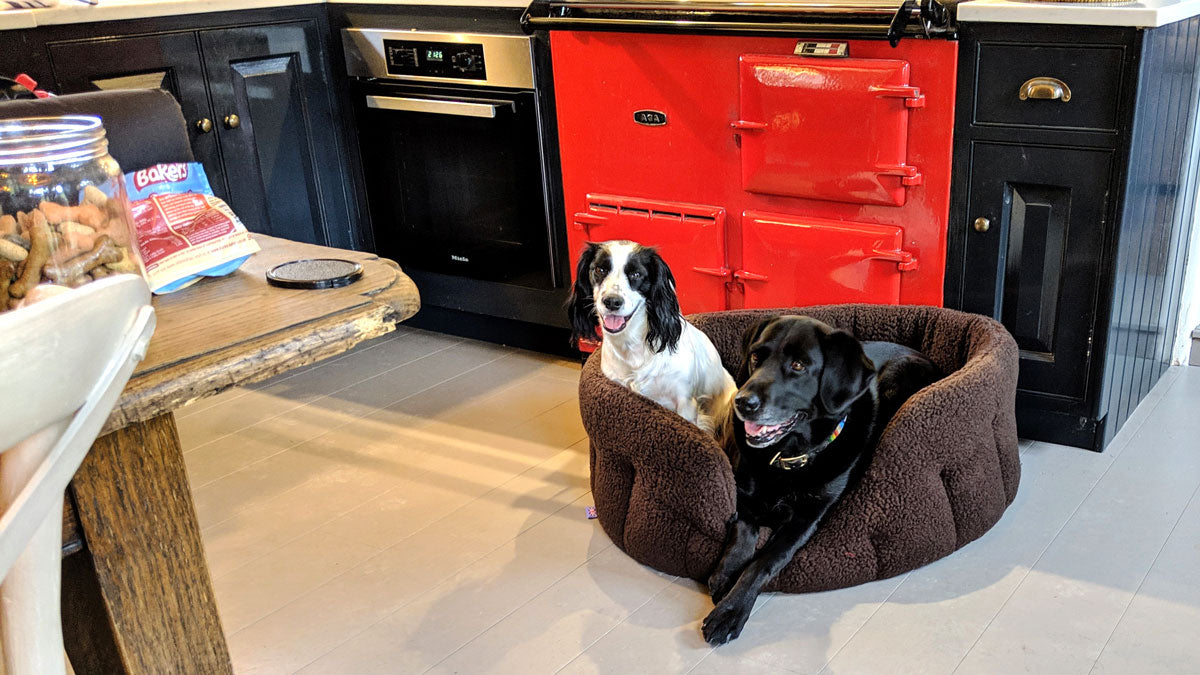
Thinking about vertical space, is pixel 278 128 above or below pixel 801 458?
above

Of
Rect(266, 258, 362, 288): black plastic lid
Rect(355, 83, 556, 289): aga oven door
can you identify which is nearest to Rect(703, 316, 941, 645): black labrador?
Rect(266, 258, 362, 288): black plastic lid

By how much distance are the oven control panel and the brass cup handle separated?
144 centimetres

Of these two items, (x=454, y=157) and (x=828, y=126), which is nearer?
(x=828, y=126)

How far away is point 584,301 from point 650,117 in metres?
0.65

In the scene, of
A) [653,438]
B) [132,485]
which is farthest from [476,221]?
[132,485]

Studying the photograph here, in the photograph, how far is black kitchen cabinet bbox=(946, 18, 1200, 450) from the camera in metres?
2.14

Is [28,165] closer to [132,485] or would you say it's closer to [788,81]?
[132,485]

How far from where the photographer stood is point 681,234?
9.00 feet

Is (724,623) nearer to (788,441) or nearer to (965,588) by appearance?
(788,441)

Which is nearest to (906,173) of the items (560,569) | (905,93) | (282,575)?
(905,93)

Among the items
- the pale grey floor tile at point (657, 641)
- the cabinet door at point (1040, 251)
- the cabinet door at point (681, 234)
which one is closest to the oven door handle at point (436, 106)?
the cabinet door at point (681, 234)

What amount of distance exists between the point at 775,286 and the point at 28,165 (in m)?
1.97

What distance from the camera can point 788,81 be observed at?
241 cm

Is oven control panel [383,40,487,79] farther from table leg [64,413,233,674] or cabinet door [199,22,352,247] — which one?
table leg [64,413,233,674]
